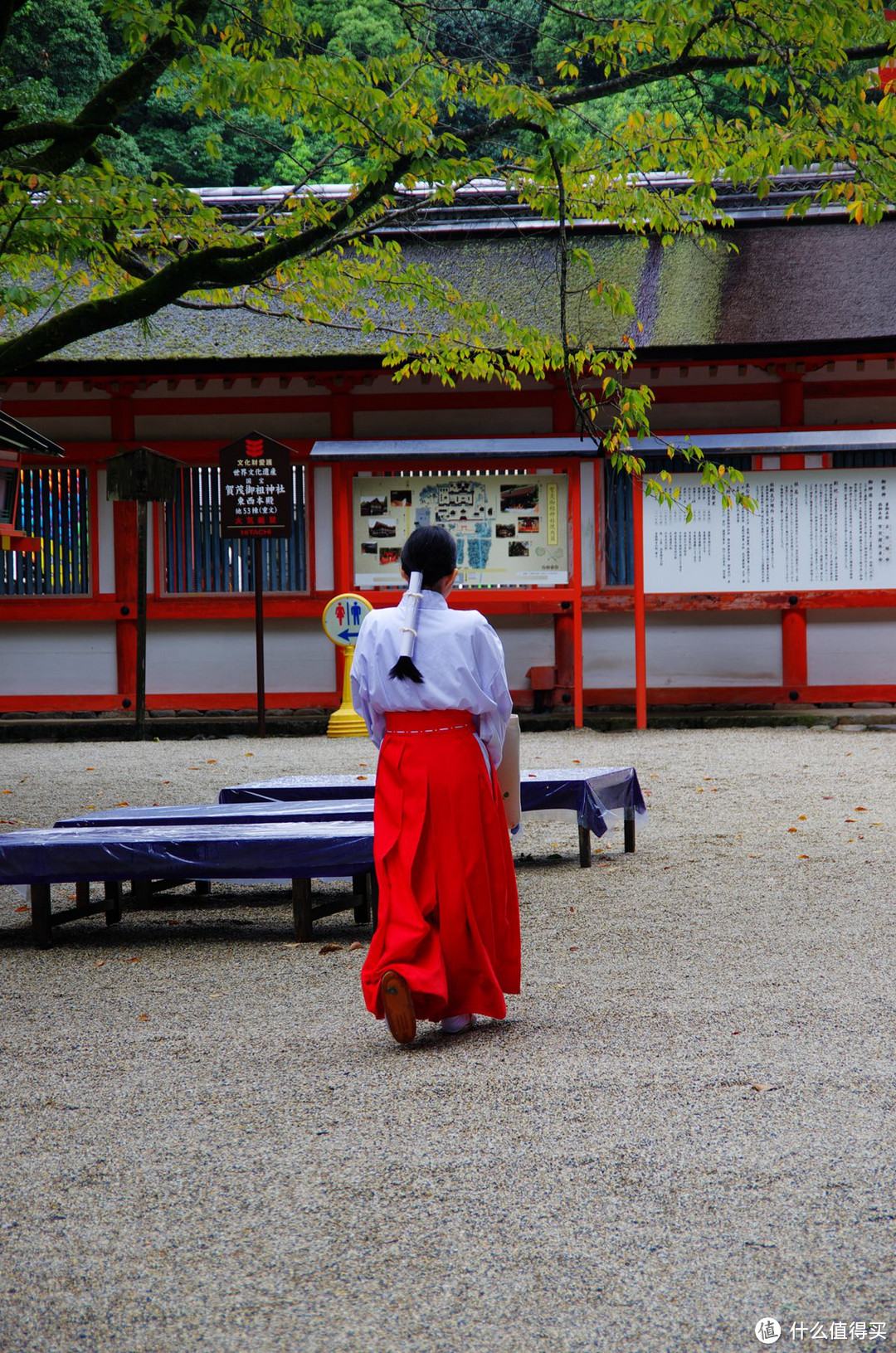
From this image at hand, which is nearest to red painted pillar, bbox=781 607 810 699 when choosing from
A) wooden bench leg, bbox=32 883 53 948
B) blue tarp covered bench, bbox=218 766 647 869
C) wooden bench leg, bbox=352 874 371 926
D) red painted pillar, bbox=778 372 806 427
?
red painted pillar, bbox=778 372 806 427

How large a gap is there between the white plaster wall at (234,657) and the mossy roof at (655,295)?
2.56 metres

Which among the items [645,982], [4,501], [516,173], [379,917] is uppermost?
[516,173]

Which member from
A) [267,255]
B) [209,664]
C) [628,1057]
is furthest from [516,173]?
[209,664]

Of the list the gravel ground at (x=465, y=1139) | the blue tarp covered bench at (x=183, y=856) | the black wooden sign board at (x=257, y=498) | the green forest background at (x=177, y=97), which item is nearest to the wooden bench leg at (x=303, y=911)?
the blue tarp covered bench at (x=183, y=856)

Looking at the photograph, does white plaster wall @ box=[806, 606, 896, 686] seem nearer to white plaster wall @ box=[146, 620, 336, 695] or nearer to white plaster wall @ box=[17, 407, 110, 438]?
white plaster wall @ box=[146, 620, 336, 695]

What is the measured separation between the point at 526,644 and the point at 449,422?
229cm

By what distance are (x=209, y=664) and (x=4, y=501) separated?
13.3 feet

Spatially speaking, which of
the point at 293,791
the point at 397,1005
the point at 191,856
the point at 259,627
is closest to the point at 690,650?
the point at 259,627

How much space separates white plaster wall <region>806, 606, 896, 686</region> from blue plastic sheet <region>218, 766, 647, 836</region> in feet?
20.4

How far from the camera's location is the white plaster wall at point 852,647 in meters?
11.5

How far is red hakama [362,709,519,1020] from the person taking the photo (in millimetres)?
3121

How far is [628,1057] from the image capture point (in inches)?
118

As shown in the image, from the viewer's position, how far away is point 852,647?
Result: 11547mm

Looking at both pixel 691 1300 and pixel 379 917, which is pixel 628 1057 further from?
pixel 691 1300
